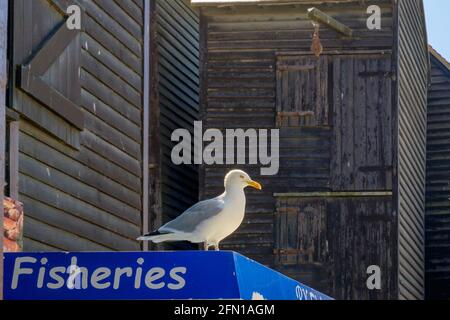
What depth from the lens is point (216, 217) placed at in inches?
383

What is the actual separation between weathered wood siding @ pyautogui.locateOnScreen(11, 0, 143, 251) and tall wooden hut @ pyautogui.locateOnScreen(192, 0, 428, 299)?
21.9 ft

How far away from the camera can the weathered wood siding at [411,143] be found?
69.4 feet

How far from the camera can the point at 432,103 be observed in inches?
1057

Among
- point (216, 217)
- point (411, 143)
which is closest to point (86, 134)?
point (216, 217)

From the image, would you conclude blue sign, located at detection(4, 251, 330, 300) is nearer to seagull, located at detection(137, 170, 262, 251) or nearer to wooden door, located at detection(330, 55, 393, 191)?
seagull, located at detection(137, 170, 262, 251)

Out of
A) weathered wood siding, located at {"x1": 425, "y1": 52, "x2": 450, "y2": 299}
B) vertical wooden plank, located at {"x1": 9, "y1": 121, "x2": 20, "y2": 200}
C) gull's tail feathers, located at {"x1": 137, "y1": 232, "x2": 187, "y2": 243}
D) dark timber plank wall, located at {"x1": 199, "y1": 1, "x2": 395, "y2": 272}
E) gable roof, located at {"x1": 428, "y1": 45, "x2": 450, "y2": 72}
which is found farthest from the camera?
gable roof, located at {"x1": 428, "y1": 45, "x2": 450, "y2": 72}

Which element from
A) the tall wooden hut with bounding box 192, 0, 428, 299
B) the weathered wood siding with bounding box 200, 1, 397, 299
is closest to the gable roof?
the tall wooden hut with bounding box 192, 0, 428, 299

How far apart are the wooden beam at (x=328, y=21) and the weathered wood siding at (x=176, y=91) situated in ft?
8.83

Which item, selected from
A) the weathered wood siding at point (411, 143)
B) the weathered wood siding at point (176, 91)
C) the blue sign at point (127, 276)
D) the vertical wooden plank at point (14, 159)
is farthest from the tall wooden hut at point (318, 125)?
the blue sign at point (127, 276)

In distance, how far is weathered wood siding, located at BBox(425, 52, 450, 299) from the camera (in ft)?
83.5

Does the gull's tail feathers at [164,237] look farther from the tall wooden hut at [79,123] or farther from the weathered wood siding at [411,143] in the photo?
the weathered wood siding at [411,143]

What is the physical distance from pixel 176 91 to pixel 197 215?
11573 millimetres

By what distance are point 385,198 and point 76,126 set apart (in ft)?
31.4
